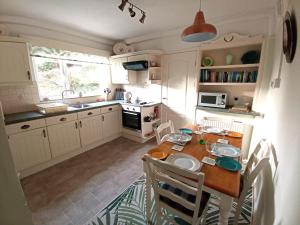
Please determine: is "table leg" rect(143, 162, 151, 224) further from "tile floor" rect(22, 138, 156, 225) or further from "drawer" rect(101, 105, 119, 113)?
"drawer" rect(101, 105, 119, 113)

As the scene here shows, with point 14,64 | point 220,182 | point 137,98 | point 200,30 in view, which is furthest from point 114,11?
point 220,182

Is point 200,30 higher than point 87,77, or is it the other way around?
point 200,30

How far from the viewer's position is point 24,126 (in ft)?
7.02

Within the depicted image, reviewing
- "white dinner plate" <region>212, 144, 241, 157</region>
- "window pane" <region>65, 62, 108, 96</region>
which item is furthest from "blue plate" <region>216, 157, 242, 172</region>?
"window pane" <region>65, 62, 108, 96</region>

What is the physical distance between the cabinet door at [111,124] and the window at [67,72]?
33.3 inches

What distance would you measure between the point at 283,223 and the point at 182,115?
8.44 feet

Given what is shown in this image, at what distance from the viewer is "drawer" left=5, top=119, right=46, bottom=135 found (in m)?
2.02

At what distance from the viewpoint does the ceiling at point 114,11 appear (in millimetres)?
1941

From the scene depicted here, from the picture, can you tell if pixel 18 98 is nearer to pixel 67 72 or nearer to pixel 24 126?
pixel 24 126

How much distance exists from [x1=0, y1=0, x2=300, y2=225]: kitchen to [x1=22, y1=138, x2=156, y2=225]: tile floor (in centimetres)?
2

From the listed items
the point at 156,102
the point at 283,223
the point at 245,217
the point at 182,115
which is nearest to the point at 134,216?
the point at 245,217

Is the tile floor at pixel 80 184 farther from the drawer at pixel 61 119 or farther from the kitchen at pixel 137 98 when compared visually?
the drawer at pixel 61 119

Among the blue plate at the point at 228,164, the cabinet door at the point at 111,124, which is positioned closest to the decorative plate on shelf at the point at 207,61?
the blue plate at the point at 228,164

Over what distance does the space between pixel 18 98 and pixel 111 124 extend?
1.75m
